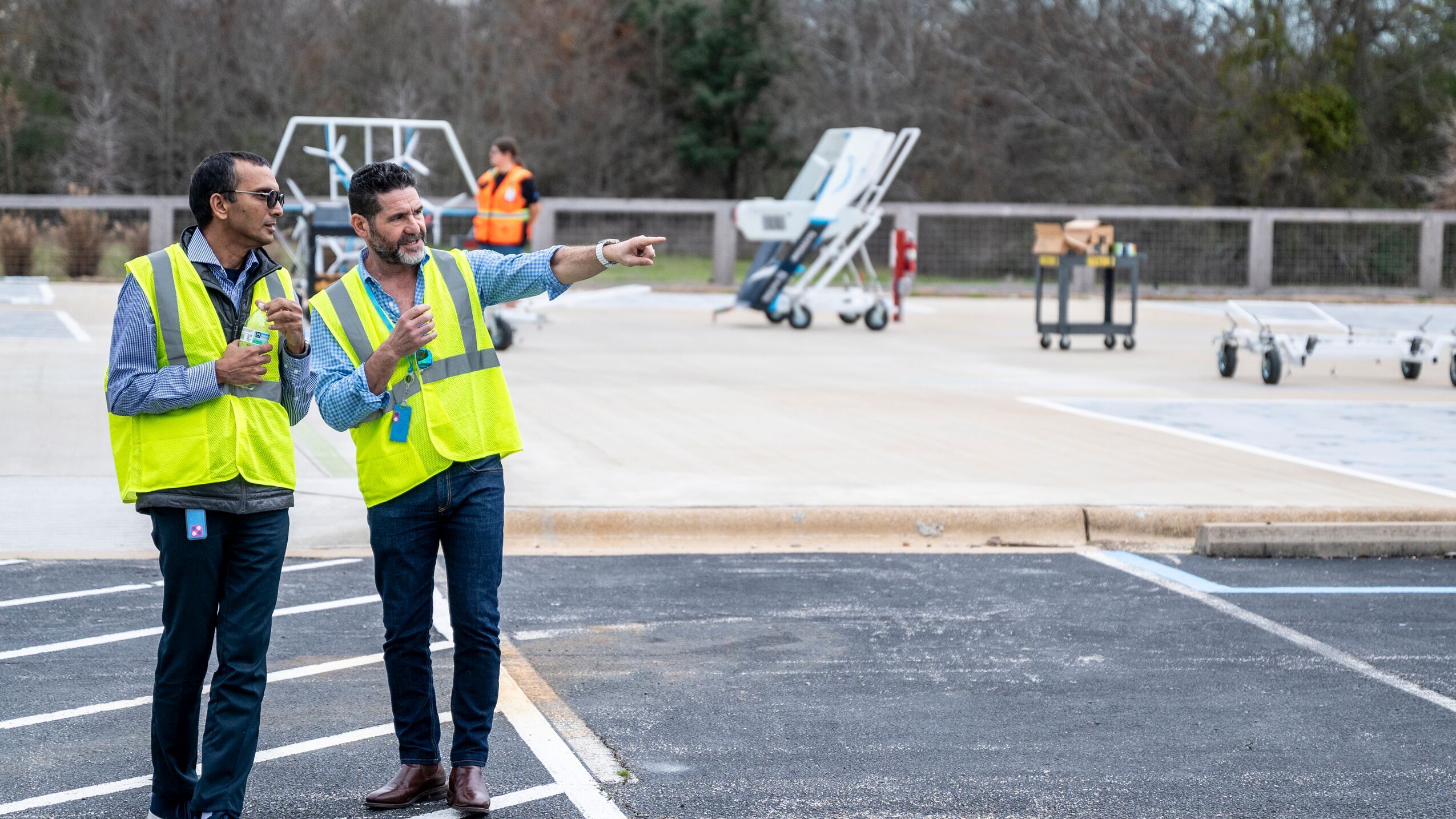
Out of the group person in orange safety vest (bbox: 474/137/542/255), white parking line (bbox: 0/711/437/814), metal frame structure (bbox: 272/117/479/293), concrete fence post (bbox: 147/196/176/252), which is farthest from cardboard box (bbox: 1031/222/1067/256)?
concrete fence post (bbox: 147/196/176/252)

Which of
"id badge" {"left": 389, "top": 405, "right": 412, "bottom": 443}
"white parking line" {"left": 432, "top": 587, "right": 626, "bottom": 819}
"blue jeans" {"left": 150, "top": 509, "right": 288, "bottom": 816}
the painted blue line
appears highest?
"id badge" {"left": 389, "top": 405, "right": 412, "bottom": 443}

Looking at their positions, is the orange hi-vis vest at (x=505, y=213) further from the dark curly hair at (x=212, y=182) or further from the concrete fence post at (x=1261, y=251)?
the concrete fence post at (x=1261, y=251)

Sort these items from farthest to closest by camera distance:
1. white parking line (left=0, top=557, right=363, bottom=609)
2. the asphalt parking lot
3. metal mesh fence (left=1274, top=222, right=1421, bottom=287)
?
metal mesh fence (left=1274, top=222, right=1421, bottom=287)
white parking line (left=0, top=557, right=363, bottom=609)
the asphalt parking lot

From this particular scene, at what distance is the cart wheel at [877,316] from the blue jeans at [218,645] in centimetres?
1726

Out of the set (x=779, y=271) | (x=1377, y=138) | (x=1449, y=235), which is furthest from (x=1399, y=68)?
(x=779, y=271)

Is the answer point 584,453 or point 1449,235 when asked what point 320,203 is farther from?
point 1449,235

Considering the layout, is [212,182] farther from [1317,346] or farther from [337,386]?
[1317,346]

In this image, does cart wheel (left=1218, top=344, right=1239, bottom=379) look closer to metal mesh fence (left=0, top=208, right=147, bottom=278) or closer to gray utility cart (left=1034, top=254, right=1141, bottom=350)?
gray utility cart (left=1034, top=254, right=1141, bottom=350)

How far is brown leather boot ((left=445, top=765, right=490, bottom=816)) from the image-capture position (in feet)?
14.9

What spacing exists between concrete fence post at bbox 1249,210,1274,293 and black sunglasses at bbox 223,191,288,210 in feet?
98.5

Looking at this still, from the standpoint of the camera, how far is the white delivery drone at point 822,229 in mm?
21172

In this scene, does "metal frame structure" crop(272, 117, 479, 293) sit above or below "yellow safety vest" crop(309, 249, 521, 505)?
above

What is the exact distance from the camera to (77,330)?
1800 cm

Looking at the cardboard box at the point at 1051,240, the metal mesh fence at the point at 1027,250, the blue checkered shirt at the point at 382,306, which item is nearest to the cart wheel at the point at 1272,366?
the cardboard box at the point at 1051,240
